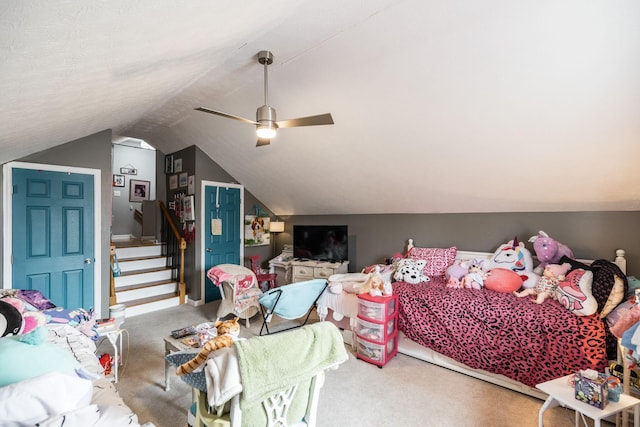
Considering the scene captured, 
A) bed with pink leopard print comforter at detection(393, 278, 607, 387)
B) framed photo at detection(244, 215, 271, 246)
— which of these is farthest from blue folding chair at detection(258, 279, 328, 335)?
framed photo at detection(244, 215, 271, 246)

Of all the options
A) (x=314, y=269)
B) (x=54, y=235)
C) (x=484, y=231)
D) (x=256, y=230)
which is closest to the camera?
(x=54, y=235)

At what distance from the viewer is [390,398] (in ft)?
7.79

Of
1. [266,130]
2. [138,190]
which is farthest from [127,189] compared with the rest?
[266,130]

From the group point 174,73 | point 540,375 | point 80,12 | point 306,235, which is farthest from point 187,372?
point 306,235

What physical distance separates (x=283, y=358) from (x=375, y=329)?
5.93 feet

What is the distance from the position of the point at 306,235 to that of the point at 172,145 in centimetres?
291

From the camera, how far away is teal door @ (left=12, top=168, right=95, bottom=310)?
3.21 m

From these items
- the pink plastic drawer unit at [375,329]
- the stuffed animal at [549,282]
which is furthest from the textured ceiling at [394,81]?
the pink plastic drawer unit at [375,329]

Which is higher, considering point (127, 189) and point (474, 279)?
point (127, 189)

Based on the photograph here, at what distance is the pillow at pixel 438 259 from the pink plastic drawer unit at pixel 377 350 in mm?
1014

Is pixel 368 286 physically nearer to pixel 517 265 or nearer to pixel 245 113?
pixel 517 265

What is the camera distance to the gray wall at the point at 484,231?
286 cm

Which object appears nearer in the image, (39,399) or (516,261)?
(39,399)

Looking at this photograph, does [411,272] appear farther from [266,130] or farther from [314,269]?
[266,130]
